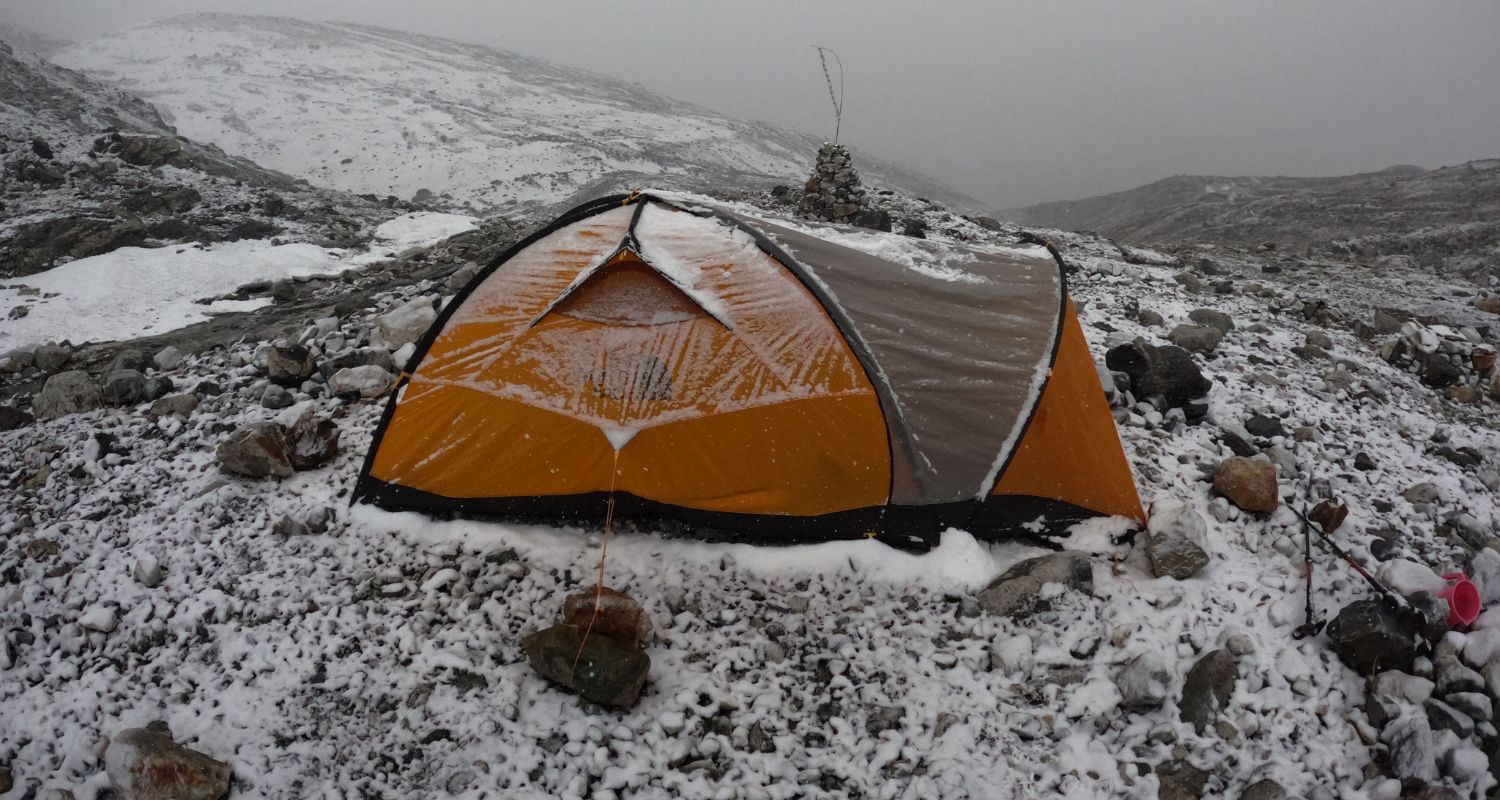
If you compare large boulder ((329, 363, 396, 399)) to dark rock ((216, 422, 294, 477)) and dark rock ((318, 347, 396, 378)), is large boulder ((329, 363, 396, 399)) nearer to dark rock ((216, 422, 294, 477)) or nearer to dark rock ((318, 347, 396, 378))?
dark rock ((318, 347, 396, 378))

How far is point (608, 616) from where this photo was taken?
3.28 m

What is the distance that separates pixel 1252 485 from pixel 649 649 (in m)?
3.81

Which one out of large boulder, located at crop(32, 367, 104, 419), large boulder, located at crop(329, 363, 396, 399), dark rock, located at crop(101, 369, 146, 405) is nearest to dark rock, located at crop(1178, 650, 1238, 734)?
large boulder, located at crop(329, 363, 396, 399)

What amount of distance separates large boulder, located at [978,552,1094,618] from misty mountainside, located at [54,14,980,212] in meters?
19.7

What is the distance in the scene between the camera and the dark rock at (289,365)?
17.8 ft

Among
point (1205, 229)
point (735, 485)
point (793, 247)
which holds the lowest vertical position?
point (735, 485)

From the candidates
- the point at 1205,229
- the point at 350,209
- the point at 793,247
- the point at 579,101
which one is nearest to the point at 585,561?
the point at 793,247

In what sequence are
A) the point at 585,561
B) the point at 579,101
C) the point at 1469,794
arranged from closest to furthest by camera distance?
the point at 1469,794, the point at 585,561, the point at 579,101

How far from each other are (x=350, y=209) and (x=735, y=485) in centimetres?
1519

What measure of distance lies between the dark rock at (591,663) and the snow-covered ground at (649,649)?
11 centimetres

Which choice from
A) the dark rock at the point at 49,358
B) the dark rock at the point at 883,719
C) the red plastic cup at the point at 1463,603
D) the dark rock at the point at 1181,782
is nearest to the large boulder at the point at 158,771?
the dark rock at the point at 883,719

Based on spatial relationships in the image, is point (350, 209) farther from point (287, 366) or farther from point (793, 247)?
point (793, 247)

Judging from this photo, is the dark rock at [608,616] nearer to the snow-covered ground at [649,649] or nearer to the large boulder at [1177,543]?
the snow-covered ground at [649,649]

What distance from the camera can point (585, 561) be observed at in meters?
3.88
